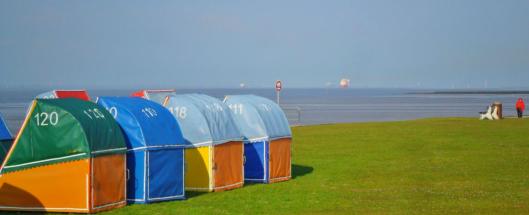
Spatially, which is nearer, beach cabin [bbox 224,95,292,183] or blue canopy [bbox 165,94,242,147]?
blue canopy [bbox 165,94,242,147]

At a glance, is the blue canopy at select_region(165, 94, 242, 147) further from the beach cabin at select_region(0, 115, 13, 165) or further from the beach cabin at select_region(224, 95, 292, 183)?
the beach cabin at select_region(0, 115, 13, 165)

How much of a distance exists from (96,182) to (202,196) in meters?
4.07

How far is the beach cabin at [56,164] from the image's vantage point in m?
18.6

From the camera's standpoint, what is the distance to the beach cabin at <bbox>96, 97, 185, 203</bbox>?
20.3 m

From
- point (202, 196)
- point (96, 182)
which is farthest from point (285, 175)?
point (96, 182)

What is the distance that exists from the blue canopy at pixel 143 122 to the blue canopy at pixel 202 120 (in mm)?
1288

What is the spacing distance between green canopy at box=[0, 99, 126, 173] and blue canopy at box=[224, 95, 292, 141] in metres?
7.14

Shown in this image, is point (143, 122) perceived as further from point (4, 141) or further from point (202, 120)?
point (4, 141)

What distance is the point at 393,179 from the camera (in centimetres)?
2673

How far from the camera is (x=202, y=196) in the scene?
2233 centimetres

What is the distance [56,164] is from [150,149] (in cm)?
239

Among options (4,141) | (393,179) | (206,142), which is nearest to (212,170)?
(206,142)

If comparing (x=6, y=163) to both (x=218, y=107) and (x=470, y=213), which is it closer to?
(x=218, y=107)

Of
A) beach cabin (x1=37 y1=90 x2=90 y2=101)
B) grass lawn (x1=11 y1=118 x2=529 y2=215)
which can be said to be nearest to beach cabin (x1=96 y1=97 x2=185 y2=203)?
grass lawn (x1=11 y1=118 x2=529 y2=215)
